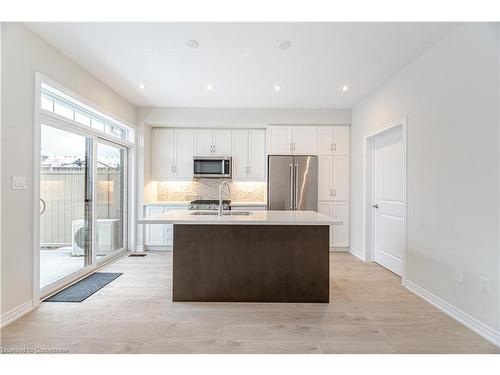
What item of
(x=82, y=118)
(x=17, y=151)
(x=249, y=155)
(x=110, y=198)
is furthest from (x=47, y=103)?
(x=249, y=155)

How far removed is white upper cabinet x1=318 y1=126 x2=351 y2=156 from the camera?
505cm

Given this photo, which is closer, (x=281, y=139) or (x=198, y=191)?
(x=281, y=139)

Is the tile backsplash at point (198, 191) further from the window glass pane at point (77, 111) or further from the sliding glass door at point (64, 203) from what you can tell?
the sliding glass door at point (64, 203)

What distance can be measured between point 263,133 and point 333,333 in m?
3.88

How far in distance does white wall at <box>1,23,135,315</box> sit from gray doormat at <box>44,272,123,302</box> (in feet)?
1.22

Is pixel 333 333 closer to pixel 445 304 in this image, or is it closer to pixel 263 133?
pixel 445 304

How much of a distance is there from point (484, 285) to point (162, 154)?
4.92 m

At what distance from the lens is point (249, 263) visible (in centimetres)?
280

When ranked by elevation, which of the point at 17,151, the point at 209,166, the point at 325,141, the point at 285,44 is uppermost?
the point at 285,44

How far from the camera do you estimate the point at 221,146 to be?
5340 millimetres

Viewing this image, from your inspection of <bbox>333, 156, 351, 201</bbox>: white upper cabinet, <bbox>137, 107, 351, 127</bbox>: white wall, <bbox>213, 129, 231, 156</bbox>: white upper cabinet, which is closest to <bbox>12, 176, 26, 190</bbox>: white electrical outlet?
<bbox>137, 107, 351, 127</bbox>: white wall

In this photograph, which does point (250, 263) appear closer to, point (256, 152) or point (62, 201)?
point (62, 201)
